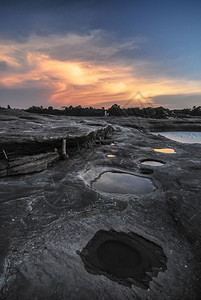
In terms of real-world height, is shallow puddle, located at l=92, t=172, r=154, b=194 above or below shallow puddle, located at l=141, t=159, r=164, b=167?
below

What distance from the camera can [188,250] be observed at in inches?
183

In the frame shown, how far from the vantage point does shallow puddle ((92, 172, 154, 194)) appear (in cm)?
838

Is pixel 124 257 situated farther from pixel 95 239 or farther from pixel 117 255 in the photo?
pixel 95 239

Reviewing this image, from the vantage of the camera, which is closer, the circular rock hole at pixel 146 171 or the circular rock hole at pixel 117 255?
the circular rock hole at pixel 117 255

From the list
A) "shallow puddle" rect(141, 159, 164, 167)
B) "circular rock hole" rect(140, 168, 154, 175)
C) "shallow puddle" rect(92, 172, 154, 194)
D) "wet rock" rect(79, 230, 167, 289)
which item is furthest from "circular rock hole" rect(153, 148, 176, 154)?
"wet rock" rect(79, 230, 167, 289)

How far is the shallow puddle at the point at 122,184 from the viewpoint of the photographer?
27.5 ft

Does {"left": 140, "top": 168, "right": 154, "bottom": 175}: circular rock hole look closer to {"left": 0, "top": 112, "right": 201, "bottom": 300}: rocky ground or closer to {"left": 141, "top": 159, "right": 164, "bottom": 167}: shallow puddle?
{"left": 0, "top": 112, "right": 201, "bottom": 300}: rocky ground

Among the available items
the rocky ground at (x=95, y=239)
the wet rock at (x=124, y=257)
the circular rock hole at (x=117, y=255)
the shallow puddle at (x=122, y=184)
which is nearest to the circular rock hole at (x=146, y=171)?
the shallow puddle at (x=122, y=184)

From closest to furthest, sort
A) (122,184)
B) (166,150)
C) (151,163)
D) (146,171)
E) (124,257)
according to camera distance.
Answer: (124,257) → (122,184) → (146,171) → (151,163) → (166,150)

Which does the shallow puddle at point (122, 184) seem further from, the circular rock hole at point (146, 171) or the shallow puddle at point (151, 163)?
the shallow puddle at point (151, 163)

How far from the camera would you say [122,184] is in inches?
359

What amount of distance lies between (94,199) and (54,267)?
3311mm

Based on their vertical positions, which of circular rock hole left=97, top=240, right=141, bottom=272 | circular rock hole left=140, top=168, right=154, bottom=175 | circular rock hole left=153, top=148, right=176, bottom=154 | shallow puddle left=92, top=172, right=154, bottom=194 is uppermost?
circular rock hole left=153, top=148, right=176, bottom=154

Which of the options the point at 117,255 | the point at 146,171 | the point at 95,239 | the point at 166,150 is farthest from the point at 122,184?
the point at 166,150
